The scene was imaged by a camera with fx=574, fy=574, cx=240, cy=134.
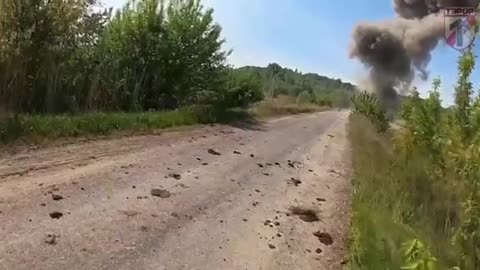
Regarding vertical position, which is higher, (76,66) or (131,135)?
(76,66)

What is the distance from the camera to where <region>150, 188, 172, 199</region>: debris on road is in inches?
338

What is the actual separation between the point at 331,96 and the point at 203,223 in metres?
102

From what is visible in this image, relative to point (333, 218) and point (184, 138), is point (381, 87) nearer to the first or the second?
point (184, 138)

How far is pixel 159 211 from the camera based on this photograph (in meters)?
7.73

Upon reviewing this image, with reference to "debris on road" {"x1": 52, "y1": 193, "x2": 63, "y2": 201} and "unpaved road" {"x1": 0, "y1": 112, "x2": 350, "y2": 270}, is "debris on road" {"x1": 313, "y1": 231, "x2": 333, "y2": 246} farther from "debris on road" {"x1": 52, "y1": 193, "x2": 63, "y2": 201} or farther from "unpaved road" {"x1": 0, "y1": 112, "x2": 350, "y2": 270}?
"debris on road" {"x1": 52, "y1": 193, "x2": 63, "y2": 201}

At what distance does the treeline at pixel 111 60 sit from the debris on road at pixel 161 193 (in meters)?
6.67

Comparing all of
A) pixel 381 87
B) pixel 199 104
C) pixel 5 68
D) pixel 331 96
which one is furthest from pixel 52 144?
pixel 331 96

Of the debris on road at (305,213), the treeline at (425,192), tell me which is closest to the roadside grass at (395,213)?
the treeline at (425,192)

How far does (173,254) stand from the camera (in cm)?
619

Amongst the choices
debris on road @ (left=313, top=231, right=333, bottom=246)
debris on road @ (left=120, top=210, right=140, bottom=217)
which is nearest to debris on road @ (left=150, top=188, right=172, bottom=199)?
debris on road @ (left=120, top=210, right=140, bottom=217)

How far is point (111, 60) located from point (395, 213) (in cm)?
1423

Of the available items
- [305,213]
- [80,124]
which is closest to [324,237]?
[305,213]

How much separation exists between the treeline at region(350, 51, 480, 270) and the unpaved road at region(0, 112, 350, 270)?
519 mm

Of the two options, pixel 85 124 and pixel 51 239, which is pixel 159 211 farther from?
pixel 85 124
